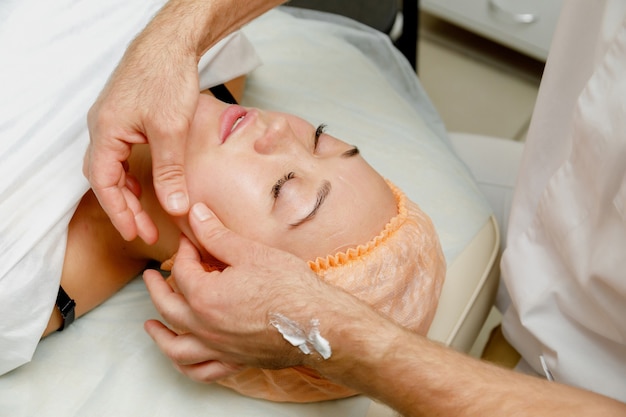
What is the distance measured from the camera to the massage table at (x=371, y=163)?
3.40 feet

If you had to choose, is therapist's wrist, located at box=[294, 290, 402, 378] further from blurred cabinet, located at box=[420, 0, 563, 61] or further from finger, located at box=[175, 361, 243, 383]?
blurred cabinet, located at box=[420, 0, 563, 61]

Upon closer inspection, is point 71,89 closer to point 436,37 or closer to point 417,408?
point 417,408

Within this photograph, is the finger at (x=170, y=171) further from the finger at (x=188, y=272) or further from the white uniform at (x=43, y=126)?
the white uniform at (x=43, y=126)

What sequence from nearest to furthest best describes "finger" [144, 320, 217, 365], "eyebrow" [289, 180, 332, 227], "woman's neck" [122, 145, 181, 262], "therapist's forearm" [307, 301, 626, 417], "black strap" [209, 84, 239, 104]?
"therapist's forearm" [307, 301, 626, 417]
"finger" [144, 320, 217, 365]
"eyebrow" [289, 180, 332, 227]
"woman's neck" [122, 145, 181, 262]
"black strap" [209, 84, 239, 104]

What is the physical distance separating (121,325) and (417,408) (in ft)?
1.82

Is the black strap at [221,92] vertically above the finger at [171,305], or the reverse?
the black strap at [221,92]

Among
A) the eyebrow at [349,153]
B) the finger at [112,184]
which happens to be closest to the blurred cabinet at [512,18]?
the eyebrow at [349,153]

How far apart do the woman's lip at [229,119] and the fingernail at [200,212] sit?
0.13 metres

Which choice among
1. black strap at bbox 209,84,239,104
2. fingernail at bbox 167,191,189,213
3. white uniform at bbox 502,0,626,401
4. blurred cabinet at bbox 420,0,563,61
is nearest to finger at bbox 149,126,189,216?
fingernail at bbox 167,191,189,213

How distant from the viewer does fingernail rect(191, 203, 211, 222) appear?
0.93 meters

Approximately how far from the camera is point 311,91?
148cm

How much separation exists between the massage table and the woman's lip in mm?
332

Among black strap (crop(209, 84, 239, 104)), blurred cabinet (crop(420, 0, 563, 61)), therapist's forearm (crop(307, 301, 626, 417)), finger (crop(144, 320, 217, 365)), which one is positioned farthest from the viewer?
blurred cabinet (crop(420, 0, 563, 61))

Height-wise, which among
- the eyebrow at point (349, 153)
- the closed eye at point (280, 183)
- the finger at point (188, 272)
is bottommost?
the finger at point (188, 272)
